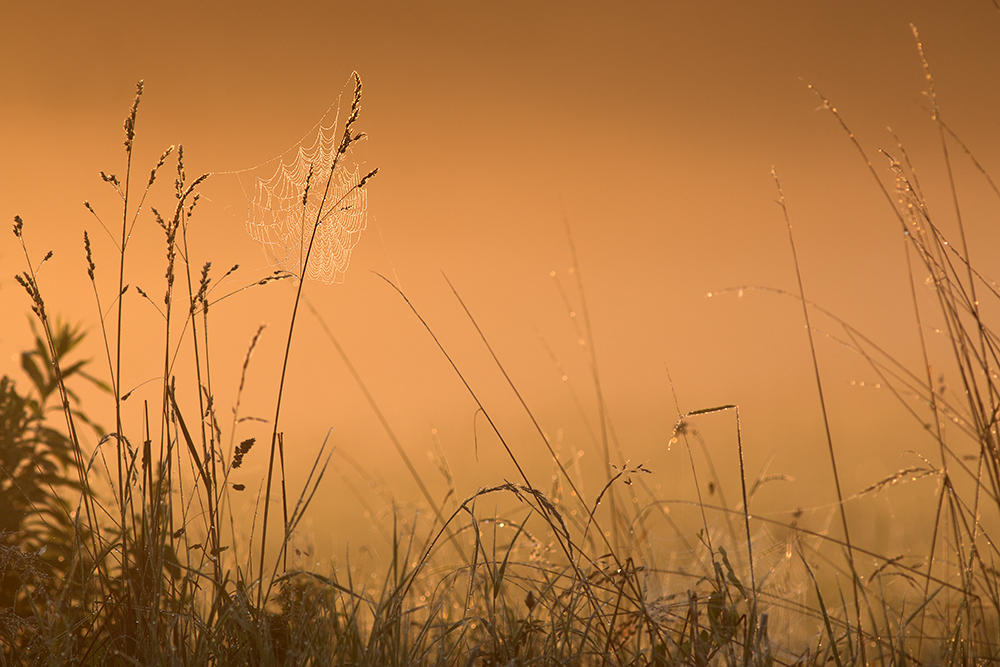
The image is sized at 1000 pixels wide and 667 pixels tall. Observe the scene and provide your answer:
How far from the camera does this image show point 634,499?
2102 millimetres

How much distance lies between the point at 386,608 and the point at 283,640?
297mm

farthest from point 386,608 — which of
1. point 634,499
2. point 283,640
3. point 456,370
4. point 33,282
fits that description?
point 33,282

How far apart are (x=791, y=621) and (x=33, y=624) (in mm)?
1950

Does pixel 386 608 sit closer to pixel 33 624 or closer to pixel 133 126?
pixel 33 624

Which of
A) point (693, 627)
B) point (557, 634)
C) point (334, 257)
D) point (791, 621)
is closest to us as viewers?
point (693, 627)

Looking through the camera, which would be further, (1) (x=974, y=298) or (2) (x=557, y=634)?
(1) (x=974, y=298)

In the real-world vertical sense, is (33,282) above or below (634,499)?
above

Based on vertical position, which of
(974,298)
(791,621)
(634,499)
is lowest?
(791,621)

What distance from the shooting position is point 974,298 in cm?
179

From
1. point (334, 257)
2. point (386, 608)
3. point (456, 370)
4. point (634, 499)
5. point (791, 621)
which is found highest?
point (334, 257)

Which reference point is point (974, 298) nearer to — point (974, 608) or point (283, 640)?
point (974, 608)

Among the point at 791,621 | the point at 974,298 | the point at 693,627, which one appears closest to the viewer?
the point at 693,627

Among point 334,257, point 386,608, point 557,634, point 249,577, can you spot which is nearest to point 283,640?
point 249,577

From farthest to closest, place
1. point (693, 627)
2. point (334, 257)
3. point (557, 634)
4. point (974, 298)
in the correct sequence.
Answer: point (334, 257) < point (974, 298) < point (557, 634) < point (693, 627)
